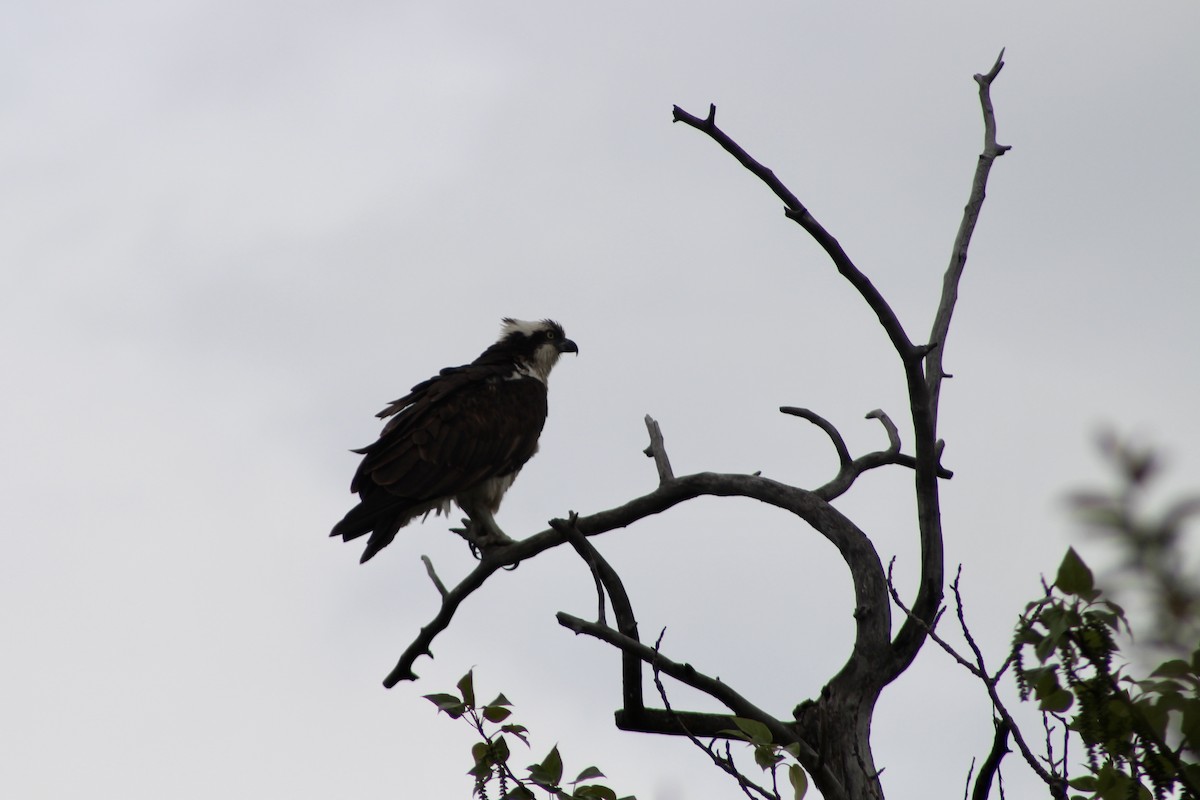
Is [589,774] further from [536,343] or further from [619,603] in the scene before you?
[536,343]

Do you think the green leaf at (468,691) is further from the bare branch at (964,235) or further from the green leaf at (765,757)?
the bare branch at (964,235)

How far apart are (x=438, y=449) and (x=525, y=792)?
18.9ft

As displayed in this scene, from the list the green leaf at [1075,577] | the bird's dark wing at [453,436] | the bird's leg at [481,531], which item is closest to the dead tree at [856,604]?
the green leaf at [1075,577]

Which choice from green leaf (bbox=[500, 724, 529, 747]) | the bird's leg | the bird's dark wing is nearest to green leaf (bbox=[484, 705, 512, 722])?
green leaf (bbox=[500, 724, 529, 747])

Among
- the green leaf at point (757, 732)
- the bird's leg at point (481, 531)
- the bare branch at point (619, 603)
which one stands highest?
the bird's leg at point (481, 531)

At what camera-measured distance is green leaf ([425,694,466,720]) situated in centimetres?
320

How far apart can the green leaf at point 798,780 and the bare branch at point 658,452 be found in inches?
94.5

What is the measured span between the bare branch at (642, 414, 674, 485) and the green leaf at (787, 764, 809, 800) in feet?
7.88

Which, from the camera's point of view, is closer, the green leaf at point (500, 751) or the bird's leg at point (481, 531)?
the green leaf at point (500, 751)

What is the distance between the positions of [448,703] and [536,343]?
7.52 metres

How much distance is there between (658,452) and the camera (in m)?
5.50

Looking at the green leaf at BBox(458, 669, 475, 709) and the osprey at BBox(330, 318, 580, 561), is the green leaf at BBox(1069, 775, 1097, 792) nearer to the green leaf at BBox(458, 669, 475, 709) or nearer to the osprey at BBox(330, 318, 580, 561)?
the green leaf at BBox(458, 669, 475, 709)

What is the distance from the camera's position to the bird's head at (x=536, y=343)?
1040 cm

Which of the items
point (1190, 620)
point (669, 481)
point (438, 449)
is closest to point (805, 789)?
point (1190, 620)
